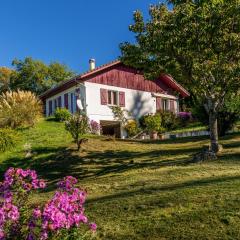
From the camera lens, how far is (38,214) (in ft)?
20.3

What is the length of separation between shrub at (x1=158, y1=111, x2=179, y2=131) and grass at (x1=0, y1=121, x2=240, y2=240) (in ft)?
43.6

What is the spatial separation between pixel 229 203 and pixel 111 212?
242 centimetres

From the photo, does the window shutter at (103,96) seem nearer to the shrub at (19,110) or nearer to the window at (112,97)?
the window at (112,97)

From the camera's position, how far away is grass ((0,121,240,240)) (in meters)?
8.07

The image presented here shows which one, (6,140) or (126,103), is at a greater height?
(126,103)

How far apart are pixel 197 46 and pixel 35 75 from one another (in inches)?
1840

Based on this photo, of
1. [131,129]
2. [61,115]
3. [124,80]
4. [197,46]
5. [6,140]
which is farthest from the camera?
[124,80]

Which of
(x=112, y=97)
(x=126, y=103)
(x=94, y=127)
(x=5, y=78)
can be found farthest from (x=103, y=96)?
(x=5, y=78)

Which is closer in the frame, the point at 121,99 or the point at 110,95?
the point at 110,95

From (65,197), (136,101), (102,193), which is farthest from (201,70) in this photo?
(136,101)

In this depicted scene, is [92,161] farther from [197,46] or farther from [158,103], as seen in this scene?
[158,103]

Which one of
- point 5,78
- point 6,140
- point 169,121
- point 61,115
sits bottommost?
point 6,140

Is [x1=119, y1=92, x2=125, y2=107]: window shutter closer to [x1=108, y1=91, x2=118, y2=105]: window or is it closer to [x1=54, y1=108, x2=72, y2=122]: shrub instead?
[x1=108, y1=91, x2=118, y2=105]: window

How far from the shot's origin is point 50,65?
62344 mm
